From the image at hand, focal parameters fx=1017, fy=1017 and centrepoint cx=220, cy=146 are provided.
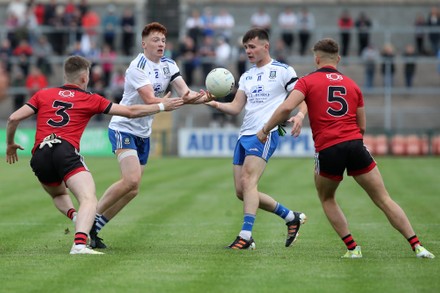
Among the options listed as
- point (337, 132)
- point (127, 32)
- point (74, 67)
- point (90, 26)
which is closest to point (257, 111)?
point (337, 132)

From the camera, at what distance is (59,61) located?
38469mm

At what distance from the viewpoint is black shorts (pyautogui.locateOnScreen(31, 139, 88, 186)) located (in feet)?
36.5

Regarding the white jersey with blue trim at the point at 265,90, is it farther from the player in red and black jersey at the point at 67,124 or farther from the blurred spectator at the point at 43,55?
the blurred spectator at the point at 43,55

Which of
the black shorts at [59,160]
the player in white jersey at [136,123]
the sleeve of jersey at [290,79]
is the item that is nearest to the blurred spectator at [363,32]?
the sleeve of jersey at [290,79]

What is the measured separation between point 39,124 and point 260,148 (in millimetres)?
2733

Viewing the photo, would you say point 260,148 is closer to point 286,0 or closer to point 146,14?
point 146,14

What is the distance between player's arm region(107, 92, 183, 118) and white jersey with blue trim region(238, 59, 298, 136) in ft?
3.65

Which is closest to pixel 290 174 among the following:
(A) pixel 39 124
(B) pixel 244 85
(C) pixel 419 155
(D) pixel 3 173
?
(D) pixel 3 173

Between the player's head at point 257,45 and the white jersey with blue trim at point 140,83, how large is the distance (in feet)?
3.27

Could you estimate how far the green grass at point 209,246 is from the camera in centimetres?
902

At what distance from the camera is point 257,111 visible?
41.0 feet

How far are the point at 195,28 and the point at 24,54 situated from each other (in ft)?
20.8

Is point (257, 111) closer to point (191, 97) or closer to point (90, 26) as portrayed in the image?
point (191, 97)

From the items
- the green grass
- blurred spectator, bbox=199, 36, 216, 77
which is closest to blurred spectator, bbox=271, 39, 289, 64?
blurred spectator, bbox=199, 36, 216, 77
